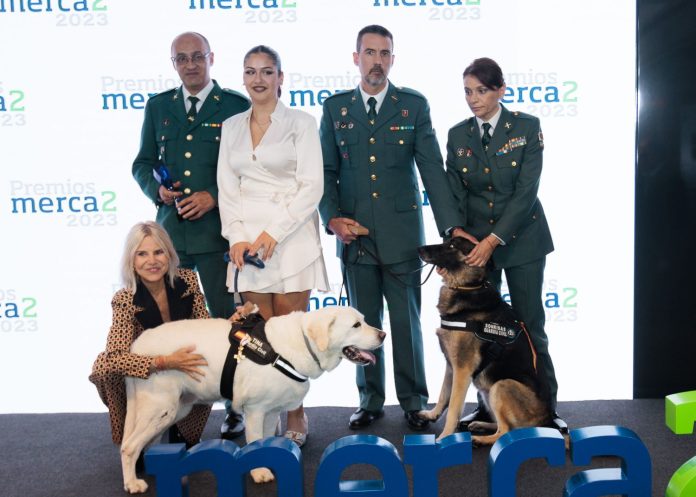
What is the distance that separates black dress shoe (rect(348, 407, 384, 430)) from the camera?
4.19 metres

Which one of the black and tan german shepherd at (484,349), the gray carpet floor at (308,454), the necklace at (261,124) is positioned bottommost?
the gray carpet floor at (308,454)

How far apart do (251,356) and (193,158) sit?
1.24 metres

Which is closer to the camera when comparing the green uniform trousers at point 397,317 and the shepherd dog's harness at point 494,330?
the shepherd dog's harness at point 494,330

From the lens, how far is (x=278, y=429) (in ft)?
12.9

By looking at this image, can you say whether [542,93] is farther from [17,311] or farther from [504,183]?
[17,311]

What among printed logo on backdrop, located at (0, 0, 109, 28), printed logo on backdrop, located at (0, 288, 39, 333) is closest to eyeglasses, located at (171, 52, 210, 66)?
printed logo on backdrop, located at (0, 0, 109, 28)

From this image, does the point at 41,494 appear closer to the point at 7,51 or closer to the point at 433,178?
the point at 433,178

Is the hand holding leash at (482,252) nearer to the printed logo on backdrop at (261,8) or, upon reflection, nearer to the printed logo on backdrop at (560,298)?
the printed logo on backdrop at (560,298)

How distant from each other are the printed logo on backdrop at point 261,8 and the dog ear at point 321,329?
2.23 metres

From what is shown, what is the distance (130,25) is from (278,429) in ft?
8.55

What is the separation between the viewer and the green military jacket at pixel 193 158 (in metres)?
3.97

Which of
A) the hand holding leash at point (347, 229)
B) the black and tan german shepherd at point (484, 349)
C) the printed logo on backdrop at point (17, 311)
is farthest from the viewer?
the printed logo on backdrop at point (17, 311)

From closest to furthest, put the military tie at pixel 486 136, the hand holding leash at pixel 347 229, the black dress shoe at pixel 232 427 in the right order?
the military tie at pixel 486 136 < the hand holding leash at pixel 347 229 < the black dress shoe at pixel 232 427

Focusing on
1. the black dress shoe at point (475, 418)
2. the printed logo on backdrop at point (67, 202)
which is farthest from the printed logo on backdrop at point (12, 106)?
the black dress shoe at point (475, 418)
